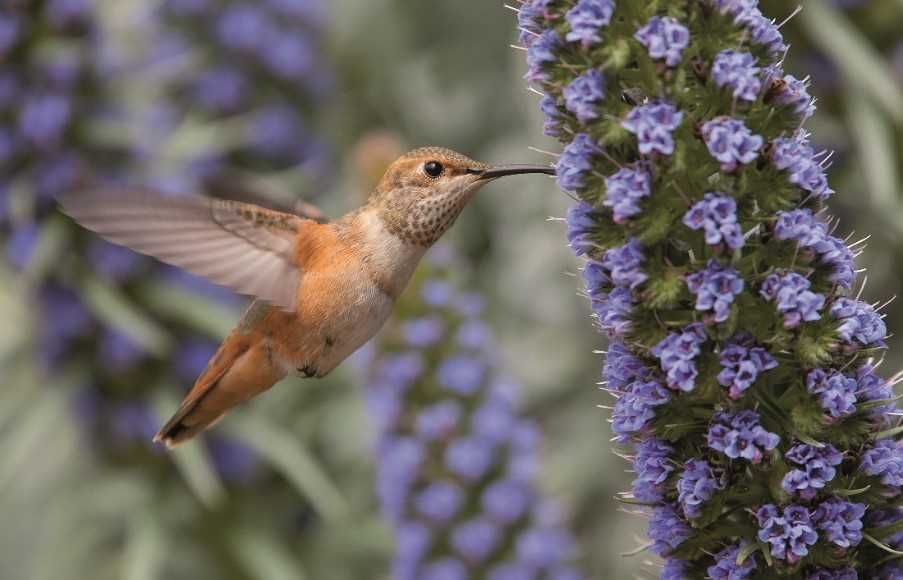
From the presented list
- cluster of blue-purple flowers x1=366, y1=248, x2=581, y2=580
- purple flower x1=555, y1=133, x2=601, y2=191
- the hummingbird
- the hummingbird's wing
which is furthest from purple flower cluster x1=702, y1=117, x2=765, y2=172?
cluster of blue-purple flowers x1=366, y1=248, x2=581, y2=580

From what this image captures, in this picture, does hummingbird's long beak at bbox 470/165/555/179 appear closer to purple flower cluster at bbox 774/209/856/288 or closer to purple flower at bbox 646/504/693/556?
purple flower cluster at bbox 774/209/856/288

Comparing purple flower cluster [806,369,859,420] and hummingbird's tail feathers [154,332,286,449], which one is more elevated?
purple flower cluster [806,369,859,420]

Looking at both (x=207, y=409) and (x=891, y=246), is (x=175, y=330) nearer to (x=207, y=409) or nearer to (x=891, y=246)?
(x=207, y=409)

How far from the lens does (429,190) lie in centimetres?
394

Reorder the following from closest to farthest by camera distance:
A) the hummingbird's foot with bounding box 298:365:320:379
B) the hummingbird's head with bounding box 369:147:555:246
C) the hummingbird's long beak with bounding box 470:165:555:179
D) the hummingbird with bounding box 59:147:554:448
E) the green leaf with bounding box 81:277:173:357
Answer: the hummingbird's long beak with bounding box 470:165:555:179 → the hummingbird with bounding box 59:147:554:448 → the hummingbird's head with bounding box 369:147:555:246 → the hummingbird's foot with bounding box 298:365:320:379 → the green leaf with bounding box 81:277:173:357

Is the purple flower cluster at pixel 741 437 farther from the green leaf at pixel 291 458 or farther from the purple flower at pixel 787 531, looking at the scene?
the green leaf at pixel 291 458

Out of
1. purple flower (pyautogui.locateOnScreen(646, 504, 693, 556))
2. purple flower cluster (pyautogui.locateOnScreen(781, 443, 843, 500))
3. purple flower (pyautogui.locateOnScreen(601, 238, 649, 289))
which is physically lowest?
purple flower (pyautogui.locateOnScreen(646, 504, 693, 556))

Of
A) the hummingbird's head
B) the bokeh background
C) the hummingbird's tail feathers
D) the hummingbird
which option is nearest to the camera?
the hummingbird

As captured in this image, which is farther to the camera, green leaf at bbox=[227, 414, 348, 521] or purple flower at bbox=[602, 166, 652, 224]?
green leaf at bbox=[227, 414, 348, 521]

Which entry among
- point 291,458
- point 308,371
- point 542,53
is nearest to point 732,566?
point 542,53

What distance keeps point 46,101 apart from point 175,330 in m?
1.31

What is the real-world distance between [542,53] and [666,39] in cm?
30

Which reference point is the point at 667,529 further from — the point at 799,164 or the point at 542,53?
the point at 542,53

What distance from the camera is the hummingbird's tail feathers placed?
14.1 ft
